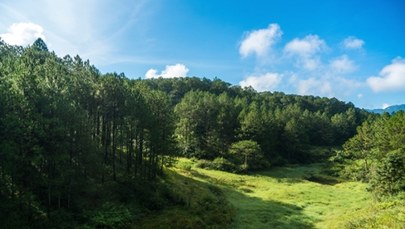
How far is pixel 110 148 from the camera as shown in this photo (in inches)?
2096

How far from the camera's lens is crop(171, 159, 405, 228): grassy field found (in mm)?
37744

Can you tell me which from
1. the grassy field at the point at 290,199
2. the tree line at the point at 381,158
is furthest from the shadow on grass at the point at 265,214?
the tree line at the point at 381,158

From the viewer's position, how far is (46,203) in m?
31.0

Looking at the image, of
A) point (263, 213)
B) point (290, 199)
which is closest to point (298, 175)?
point (290, 199)

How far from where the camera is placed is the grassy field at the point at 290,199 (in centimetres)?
3774

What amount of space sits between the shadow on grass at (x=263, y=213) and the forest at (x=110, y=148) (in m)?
1.87

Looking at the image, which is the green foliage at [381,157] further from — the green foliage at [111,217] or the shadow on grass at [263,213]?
the green foliage at [111,217]

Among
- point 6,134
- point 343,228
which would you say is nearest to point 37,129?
point 6,134

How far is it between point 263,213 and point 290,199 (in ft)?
40.9

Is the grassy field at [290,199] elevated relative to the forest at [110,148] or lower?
lower

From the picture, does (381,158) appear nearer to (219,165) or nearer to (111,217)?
(219,165)

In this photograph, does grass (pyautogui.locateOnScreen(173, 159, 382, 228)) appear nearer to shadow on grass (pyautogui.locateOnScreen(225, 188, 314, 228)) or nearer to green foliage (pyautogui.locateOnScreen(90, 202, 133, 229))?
shadow on grass (pyautogui.locateOnScreen(225, 188, 314, 228))

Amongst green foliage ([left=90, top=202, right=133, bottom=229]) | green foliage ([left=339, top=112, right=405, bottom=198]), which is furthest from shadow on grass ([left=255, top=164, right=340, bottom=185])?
green foliage ([left=90, top=202, right=133, bottom=229])

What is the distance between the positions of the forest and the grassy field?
2.65m
